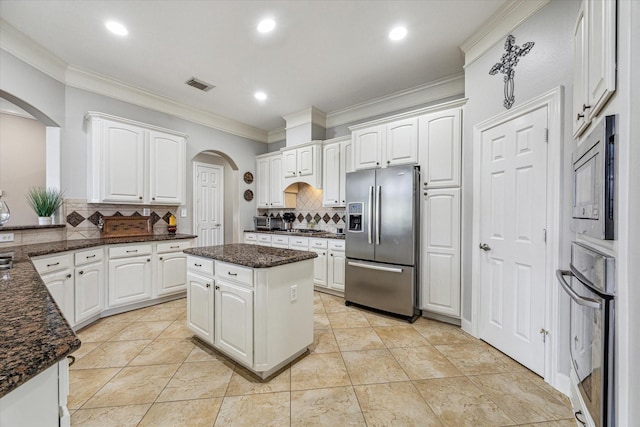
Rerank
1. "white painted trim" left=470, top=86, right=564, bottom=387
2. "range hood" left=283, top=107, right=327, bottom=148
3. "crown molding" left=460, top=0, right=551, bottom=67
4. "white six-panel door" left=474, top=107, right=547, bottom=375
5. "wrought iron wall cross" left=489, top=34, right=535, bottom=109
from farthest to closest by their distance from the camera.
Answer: "range hood" left=283, top=107, right=327, bottom=148 → "wrought iron wall cross" left=489, top=34, right=535, bottom=109 → "crown molding" left=460, top=0, right=551, bottom=67 → "white six-panel door" left=474, top=107, right=547, bottom=375 → "white painted trim" left=470, top=86, right=564, bottom=387

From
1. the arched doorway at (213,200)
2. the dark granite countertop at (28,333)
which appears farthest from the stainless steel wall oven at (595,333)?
the arched doorway at (213,200)

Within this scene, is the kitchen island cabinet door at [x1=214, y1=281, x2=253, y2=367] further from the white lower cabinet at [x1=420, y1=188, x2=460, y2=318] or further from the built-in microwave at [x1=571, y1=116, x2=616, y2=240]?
the white lower cabinet at [x1=420, y1=188, x2=460, y2=318]

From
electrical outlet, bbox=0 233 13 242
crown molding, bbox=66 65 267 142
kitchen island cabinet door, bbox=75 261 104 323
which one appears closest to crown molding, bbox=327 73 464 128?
crown molding, bbox=66 65 267 142

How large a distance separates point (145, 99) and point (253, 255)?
321 cm

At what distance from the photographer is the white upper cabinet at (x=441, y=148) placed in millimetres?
2777

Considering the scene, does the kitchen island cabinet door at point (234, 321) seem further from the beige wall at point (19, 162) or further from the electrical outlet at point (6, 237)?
the beige wall at point (19, 162)

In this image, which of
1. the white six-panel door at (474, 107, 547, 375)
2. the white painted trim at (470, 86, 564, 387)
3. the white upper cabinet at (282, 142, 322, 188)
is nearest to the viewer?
the white painted trim at (470, 86, 564, 387)

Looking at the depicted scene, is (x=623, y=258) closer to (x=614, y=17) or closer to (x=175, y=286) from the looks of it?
(x=614, y=17)

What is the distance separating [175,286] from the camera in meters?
3.56

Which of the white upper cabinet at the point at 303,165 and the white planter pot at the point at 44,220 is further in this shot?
the white upper cabinet at the point at 303,165

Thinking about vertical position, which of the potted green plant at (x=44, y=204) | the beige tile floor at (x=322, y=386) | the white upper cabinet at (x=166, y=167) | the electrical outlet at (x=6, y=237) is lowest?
the beige tile floor at (x=322, y=386)

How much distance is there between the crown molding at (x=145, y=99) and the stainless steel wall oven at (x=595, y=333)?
483 cm

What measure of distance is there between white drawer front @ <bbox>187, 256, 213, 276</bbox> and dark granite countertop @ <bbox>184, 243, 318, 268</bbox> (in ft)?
0.20

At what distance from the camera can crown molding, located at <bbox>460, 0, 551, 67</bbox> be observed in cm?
206
